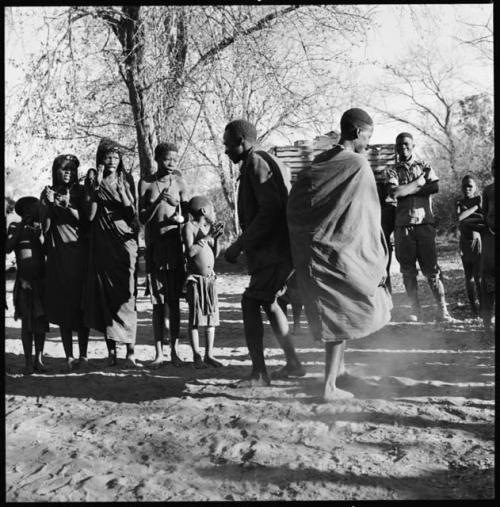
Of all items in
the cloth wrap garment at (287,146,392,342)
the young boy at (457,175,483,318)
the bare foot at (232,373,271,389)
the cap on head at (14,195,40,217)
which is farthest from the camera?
the young boy at (457,175,483,318)

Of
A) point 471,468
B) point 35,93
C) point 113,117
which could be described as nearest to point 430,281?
point 471,468

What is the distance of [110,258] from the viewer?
554 cm

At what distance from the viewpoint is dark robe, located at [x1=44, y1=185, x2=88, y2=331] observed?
554 centimetres

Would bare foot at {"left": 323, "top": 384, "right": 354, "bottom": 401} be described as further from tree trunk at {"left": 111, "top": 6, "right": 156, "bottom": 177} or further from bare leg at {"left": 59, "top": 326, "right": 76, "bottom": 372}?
tree trunk at {"left": 111, "top": 6, "right": 156, "bottom": 177}

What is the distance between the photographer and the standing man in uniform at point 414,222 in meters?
7.02

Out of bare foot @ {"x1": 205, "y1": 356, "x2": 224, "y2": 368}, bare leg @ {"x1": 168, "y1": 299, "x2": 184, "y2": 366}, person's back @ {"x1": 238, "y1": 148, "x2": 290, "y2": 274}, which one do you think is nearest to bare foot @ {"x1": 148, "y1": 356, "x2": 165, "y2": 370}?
bare leg @ {"x1": 168, "y1": 299, "x2": 184, "y2": 366}

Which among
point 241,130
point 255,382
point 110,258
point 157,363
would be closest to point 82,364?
point 157,363

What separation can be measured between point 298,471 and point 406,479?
53 centimetres

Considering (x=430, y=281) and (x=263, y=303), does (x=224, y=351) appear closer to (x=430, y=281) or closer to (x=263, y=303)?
(x=263, y=303)

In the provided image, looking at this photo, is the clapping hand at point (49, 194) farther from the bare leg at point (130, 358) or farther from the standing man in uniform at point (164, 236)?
the bare leg at point (130, 358)

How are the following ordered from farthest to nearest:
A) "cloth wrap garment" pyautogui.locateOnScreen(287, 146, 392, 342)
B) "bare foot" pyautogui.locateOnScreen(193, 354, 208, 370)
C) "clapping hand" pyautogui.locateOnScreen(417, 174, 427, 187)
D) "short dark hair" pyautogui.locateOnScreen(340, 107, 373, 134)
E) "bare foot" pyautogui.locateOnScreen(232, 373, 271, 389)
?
"clapping hand" pyautogui.locateOnScreen(417, 174, 427, 187) → "bare foot" pyautogui.locateOnScreen(193, 354, 208, 370) → "bare foot" pyautogui.locateOnScreen(232, 373, 271, 389) → "short dark hair" pyautogui.locateOnScreen(340, 107, 373, 134) → "cloth wrap garment" pyautogui.locateOnScreen(287, 146, 392, 342)

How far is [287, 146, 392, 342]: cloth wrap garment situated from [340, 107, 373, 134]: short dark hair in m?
0.23

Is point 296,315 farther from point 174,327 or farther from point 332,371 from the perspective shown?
point 332,371

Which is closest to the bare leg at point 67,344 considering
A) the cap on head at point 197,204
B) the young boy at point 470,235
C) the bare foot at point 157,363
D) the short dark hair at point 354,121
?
the bare foot at point 157,363
